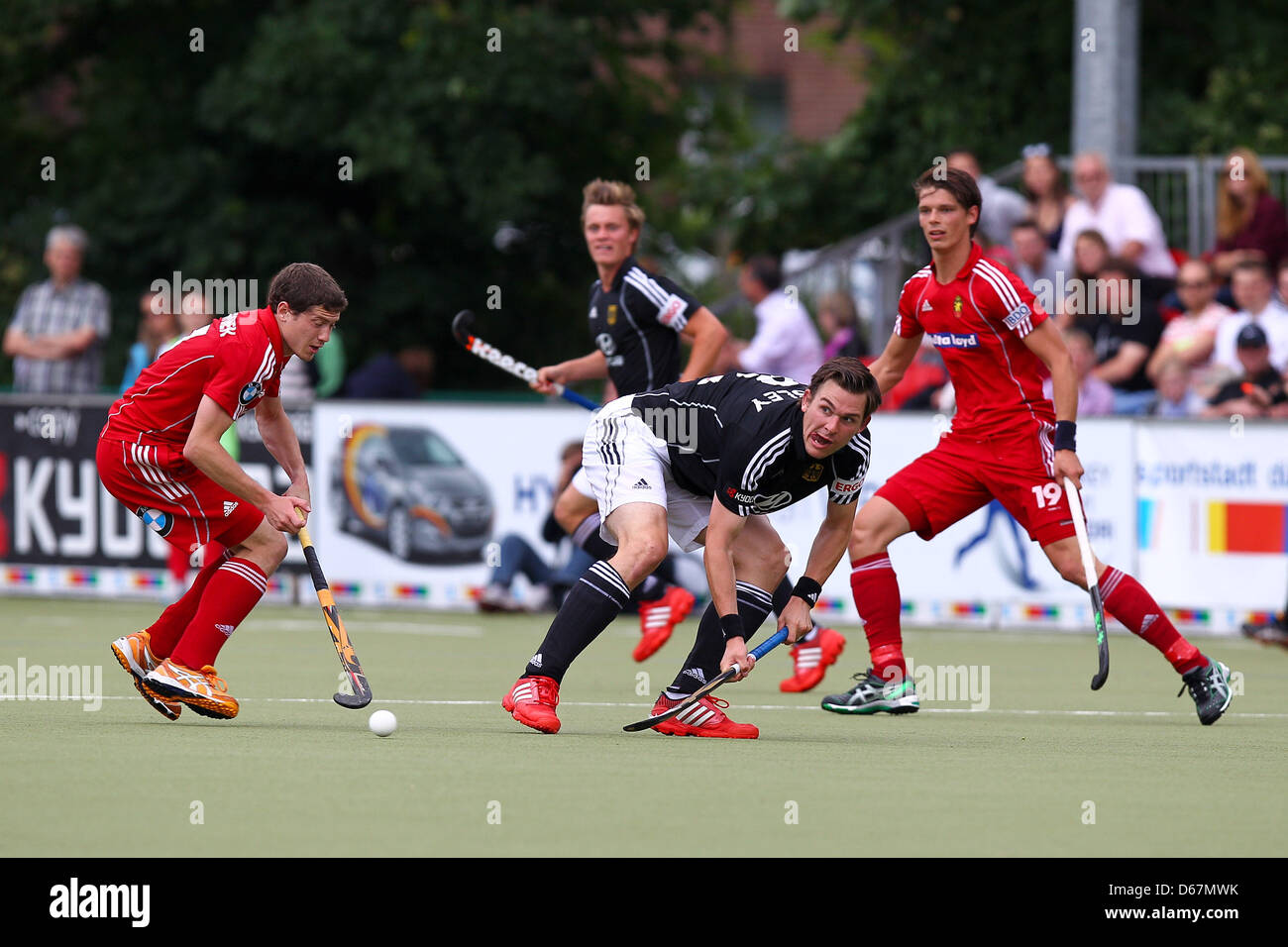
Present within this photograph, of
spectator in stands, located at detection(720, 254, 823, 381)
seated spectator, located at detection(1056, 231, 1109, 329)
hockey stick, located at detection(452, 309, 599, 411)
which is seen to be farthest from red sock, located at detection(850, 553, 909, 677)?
seated spectator, located at detection(1056, 231, 1109, 329)

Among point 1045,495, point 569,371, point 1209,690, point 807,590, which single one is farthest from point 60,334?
point 1209,690

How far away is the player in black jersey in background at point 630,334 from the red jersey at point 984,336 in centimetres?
129

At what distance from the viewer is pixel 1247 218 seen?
13594 millimetres

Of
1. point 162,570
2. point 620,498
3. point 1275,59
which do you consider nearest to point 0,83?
point 162,570

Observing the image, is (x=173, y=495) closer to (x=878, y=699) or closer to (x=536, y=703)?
(x=536, y=703)

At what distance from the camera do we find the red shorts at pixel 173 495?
23.3ft

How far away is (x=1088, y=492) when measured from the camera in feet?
39.8

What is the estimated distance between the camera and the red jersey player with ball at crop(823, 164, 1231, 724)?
7.62 meters

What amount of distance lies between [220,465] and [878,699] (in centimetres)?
262

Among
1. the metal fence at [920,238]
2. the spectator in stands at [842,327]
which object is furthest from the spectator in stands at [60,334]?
the metal fence at [920,238]

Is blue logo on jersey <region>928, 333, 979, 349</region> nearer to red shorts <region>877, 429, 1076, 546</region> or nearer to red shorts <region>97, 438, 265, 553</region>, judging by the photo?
red shorts <region>877, 429, 1076, 546</region>

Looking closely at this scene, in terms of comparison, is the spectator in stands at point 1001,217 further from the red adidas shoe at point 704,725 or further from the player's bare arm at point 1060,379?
the red adidas shoe at point 704,725

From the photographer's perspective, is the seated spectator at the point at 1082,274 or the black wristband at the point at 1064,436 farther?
the seated spectator at the point at 1082,274

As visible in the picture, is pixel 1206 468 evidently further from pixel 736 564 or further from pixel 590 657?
pixel 736 564
